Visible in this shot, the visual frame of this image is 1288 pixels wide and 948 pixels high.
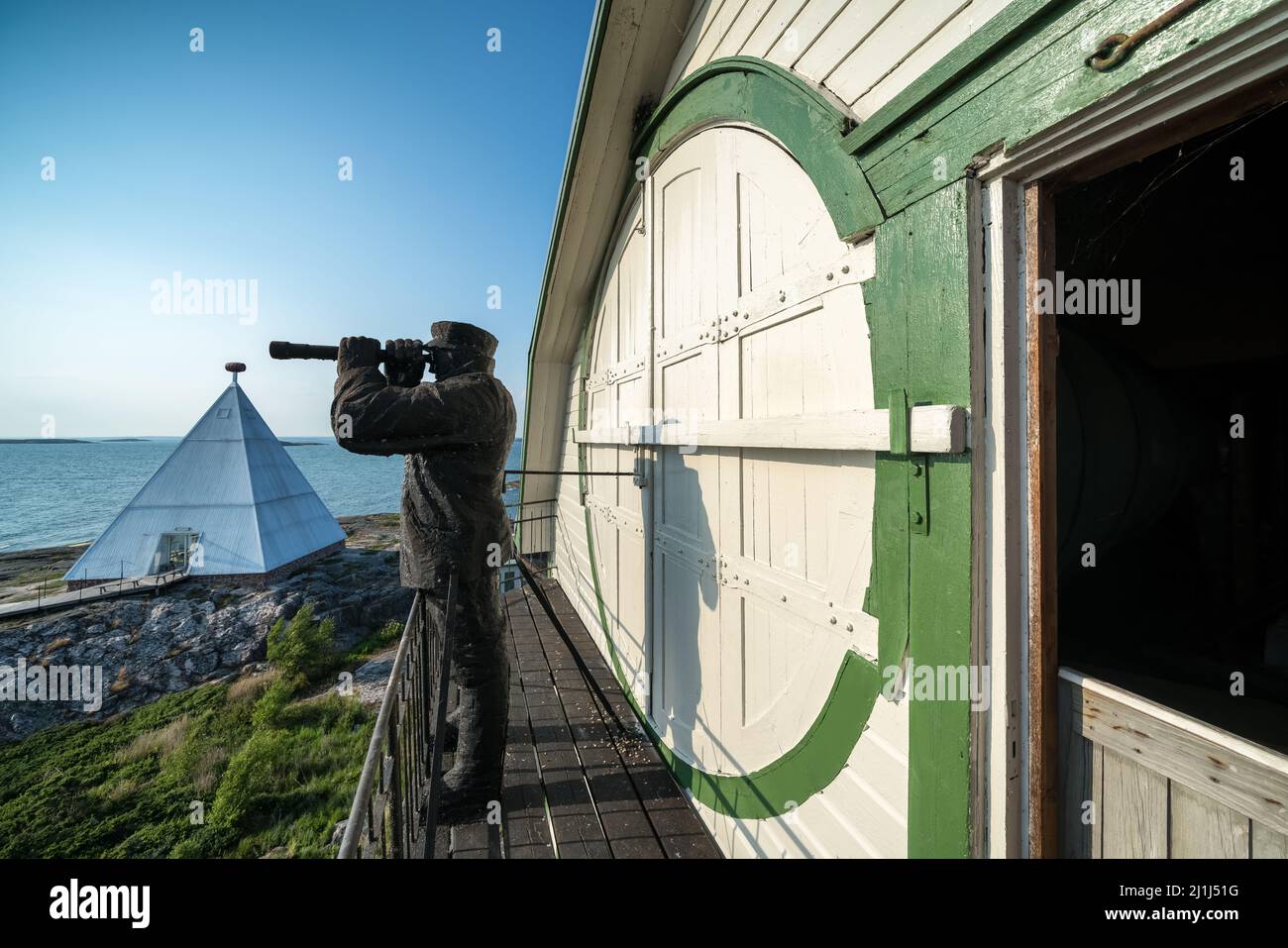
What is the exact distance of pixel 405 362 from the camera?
337cm

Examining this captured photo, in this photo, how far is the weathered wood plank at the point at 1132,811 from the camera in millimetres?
1255

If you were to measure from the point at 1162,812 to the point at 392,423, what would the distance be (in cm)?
347

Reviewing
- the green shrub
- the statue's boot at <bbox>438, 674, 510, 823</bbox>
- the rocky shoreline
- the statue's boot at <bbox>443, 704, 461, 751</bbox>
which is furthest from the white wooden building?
the rocky shoreline

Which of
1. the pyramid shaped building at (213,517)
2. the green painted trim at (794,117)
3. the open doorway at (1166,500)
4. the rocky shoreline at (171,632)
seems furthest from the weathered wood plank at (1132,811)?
the pyramid shaped building at (213,517)

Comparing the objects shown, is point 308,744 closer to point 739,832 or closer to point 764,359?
point 739,832

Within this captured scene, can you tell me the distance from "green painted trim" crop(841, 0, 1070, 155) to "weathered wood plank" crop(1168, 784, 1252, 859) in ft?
6.48

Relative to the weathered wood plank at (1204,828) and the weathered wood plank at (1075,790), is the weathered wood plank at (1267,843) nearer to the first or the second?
the weathered wood plank at (1204,828)

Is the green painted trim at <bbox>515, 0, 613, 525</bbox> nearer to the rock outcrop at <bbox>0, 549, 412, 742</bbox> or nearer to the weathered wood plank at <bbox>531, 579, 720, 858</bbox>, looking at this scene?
the weathered wood plank at <bbox>531, 579, 720, 858</bbox>

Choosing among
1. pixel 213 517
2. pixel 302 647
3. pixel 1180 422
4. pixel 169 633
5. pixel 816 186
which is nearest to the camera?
pixel 816 186

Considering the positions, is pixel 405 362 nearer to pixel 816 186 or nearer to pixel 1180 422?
pixel 816 186

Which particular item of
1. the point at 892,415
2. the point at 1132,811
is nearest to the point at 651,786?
the point at 1132,811

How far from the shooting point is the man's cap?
3482mm

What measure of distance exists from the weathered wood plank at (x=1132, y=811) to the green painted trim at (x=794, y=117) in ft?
6.11

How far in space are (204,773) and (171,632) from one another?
10419 mm
